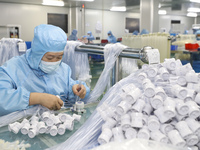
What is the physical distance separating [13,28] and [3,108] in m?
8.53

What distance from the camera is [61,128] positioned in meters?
0.98

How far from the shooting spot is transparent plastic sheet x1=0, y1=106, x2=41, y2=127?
1.11 metres

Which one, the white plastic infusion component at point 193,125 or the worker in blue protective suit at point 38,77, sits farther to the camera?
the worker in blue protective suit at point 38,77

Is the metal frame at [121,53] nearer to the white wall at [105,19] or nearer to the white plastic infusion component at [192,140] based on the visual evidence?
the white plastic infusion component at [192,140]

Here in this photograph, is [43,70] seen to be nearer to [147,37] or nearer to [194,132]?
[194,132]

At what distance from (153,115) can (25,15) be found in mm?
9493

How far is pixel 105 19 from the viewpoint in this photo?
33.3ft

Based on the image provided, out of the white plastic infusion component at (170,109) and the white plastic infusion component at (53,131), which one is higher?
the white plastic infusion component at (170,109)

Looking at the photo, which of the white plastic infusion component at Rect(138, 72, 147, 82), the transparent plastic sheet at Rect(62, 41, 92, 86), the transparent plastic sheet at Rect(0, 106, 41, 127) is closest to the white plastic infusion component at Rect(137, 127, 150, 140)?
the white plastic infusion component at Rect(138, 72, 147, 82)

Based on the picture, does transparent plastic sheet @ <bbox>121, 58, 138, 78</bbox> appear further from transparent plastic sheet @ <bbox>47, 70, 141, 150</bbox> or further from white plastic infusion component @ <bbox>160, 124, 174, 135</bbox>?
white plastic infusion component @ <bbox>160, 124, 174, 135</bbox>

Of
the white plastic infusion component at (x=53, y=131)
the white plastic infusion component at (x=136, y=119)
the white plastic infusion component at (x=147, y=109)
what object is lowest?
the white plastic infusion component at (x=53, y=131)

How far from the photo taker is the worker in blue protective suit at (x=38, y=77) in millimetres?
1190

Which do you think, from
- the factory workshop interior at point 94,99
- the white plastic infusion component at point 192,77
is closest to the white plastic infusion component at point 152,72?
the factory workshop interior at point 94,99

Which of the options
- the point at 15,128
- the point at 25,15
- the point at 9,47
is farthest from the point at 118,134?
the point at 25,15
